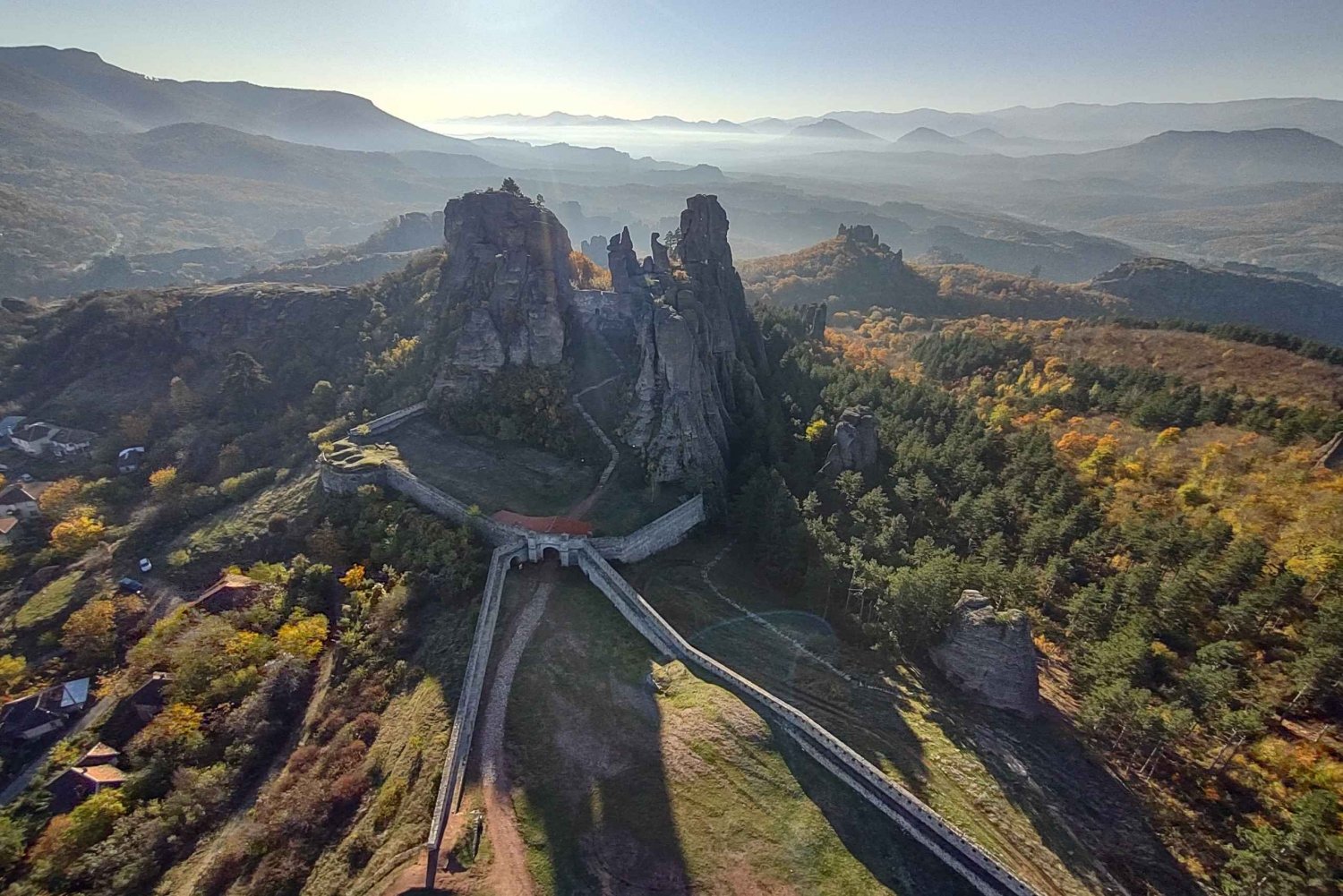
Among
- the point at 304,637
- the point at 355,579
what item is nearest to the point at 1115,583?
the point at 355,579

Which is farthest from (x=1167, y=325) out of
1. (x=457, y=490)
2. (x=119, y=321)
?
(x=119, y=321)

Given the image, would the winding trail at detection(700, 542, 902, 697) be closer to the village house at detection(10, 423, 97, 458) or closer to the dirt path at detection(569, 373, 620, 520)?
the dirt path at detection(569, 373, 620, 520)

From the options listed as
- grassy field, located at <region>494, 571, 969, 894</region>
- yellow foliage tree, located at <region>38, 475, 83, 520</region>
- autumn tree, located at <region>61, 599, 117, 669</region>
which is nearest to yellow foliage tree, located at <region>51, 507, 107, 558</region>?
yellow foliage tree, located at <region>38, 475, 83, 520</region>

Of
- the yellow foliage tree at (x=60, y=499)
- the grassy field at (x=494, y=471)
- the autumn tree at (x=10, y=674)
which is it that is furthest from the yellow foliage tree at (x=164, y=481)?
the grassy field at (x=494, y=471)

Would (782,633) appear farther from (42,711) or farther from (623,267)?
(42,711)

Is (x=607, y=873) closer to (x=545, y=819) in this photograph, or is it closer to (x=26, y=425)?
(x=545, y=819)

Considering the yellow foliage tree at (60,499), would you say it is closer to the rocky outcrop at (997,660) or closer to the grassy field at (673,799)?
the grassy field at (673,799)
